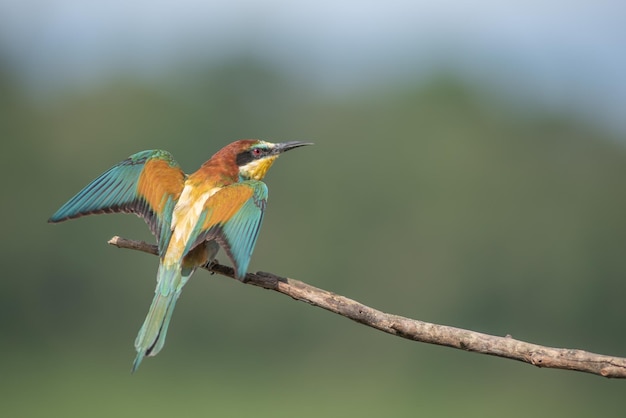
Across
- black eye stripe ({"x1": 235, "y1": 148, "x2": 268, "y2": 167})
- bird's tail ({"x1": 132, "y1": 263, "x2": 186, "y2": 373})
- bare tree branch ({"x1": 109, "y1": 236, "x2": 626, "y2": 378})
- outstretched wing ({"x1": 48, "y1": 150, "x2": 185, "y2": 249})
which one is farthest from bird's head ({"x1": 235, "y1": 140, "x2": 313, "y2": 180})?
bare tree branch ({"x1": 109, "y1": 236, "x2": 626, "y2": 378})

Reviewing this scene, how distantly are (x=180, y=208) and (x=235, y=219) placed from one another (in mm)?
203

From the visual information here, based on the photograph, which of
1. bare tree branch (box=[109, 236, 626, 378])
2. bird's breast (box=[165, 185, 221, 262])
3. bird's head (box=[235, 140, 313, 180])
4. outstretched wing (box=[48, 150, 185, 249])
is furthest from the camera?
bird's head (box=[235, 140, 313, 180])

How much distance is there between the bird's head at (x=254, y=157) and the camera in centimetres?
383

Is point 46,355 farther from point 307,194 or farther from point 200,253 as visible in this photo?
point 200,253

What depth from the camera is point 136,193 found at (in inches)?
142

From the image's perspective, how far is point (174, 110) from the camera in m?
16.3

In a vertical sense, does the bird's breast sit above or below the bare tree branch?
above

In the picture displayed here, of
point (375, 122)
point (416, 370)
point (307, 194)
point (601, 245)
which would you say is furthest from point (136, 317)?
point (601, 245)

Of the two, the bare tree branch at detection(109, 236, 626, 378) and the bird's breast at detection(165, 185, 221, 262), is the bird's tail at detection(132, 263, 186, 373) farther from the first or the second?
the bare tree branch at detection(109, 236, 626, 378)

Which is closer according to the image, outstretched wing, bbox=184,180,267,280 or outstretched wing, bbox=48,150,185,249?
outstretched wing, bbox=184,180,267,280

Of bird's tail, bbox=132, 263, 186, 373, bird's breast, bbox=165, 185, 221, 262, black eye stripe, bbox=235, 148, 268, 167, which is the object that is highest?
black eye stripe, bbox=235, 148, 268, 167

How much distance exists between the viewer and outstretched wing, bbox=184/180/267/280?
327 centimetres

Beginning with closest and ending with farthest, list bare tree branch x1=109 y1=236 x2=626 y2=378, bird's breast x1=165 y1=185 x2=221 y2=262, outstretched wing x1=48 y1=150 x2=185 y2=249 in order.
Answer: bare tree branch x1=109 y1=236 x2=626 y2=378
bird's breast x1=165 y1=185 x2=221 y2=262
outstretched wing x1=48 y1=150 x2=185 y2=249

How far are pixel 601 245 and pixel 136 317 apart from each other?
6.20 m
